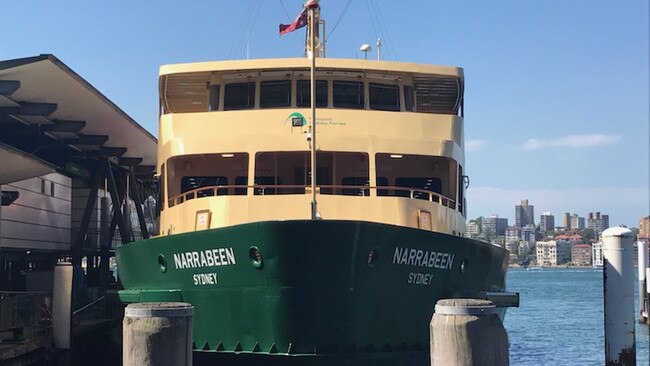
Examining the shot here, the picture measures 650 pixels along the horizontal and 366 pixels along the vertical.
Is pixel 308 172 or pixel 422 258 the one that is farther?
pixel 308 172

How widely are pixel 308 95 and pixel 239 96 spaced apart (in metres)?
1.43

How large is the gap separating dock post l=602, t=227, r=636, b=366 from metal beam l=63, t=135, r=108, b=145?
2003 cm

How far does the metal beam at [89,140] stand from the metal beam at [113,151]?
1.72 meters

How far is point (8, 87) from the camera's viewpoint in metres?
19.8

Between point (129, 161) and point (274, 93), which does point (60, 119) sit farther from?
point (274, 93)

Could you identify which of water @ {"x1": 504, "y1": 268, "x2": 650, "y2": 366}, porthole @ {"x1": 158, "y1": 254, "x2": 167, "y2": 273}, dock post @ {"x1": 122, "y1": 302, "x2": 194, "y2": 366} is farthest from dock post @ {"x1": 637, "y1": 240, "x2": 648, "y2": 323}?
dock post @ {"x1": 122, "y1": 302, "x2": 194, "y2": 366}

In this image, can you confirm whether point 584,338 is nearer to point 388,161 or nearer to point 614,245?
point 388,161

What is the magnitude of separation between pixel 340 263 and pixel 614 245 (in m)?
4.27

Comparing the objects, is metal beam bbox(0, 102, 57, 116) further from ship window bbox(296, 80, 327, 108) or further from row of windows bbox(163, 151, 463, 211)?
ship window bbox(296, 80, 327, 108)

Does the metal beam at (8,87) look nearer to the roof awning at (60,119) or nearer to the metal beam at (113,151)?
the roof awning at (60,119)

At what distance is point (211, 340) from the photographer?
37.8ft

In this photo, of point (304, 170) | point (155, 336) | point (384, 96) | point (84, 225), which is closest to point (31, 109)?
point (84, 225)

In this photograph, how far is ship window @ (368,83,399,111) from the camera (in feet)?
52.9

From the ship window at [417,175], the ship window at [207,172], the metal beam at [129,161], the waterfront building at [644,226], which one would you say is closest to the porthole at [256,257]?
the ship window at [207,172]
